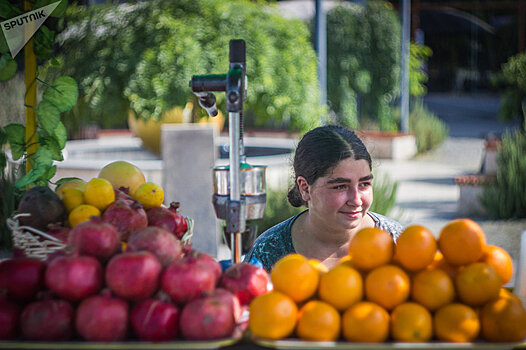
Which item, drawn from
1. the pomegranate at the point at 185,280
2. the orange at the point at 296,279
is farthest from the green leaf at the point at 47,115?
the orange at the point at 296,279

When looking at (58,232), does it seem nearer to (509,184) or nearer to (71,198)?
(71,198)

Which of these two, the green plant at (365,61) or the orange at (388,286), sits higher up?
the green plant at (365,61)

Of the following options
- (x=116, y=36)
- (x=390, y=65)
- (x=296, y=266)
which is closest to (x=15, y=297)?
(x=296, y=266)

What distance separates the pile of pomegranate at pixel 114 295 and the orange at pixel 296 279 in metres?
0.11

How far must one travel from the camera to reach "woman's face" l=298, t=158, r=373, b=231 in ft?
7.07

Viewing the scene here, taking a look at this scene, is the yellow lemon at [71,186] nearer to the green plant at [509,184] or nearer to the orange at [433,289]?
the orange at [433,289]

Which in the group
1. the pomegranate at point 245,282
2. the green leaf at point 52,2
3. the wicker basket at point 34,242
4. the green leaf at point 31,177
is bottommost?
the pomegranate at point 245,282

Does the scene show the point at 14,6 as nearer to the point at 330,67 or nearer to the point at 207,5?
the point at 207,5

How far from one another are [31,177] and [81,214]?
663mm

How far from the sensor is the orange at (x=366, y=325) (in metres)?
1.27

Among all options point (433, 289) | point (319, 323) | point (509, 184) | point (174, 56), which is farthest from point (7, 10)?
point (509, 184)

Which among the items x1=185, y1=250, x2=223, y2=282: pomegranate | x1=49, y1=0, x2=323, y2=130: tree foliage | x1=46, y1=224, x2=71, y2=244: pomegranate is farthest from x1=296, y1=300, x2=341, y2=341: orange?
x1=49, y1=0, x2=323, y2=130: tree foliage

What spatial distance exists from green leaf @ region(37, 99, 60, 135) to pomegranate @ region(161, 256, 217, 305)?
4.03 feet

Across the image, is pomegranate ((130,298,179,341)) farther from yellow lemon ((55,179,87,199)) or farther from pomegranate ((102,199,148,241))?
yellow lemon ((55,179,87,199))
